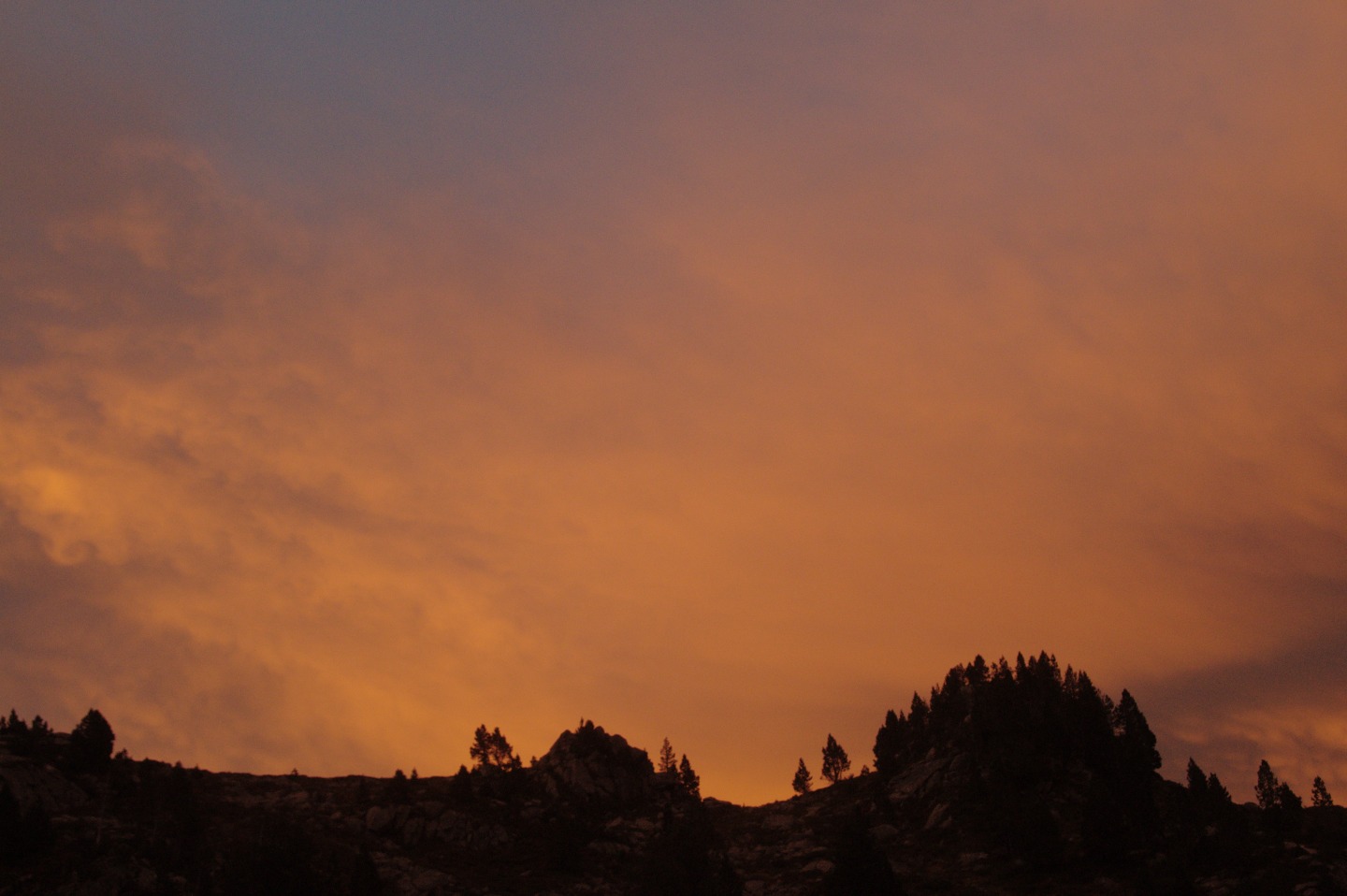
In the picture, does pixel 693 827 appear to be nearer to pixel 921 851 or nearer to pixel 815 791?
pixel 921 851

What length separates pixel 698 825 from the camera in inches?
6117

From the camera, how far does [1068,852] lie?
13225 centimetres

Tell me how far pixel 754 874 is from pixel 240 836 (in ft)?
221

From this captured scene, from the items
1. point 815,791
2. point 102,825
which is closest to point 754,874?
point 815,791

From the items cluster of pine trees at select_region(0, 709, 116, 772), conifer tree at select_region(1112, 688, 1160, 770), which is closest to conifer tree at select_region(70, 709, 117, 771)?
cluster of pine trees at select_region(0, 709, 116, 772)

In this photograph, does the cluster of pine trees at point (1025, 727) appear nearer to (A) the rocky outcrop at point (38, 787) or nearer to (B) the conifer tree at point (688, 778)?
(B) the conifer tree at point (688, 778)

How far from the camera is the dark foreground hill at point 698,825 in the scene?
4658 inches

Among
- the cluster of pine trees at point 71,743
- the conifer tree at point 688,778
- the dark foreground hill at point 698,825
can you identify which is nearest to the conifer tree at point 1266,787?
the dark foreground hill at point 698,825

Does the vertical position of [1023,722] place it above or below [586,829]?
above

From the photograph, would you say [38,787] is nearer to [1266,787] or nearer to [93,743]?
[93,743]

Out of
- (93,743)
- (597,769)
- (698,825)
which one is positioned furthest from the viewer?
(597,769)

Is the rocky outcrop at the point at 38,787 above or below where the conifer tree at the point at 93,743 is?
below

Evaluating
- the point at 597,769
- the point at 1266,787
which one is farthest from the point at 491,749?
the point at 1266,787

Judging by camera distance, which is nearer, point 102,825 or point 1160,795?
point 102,825
